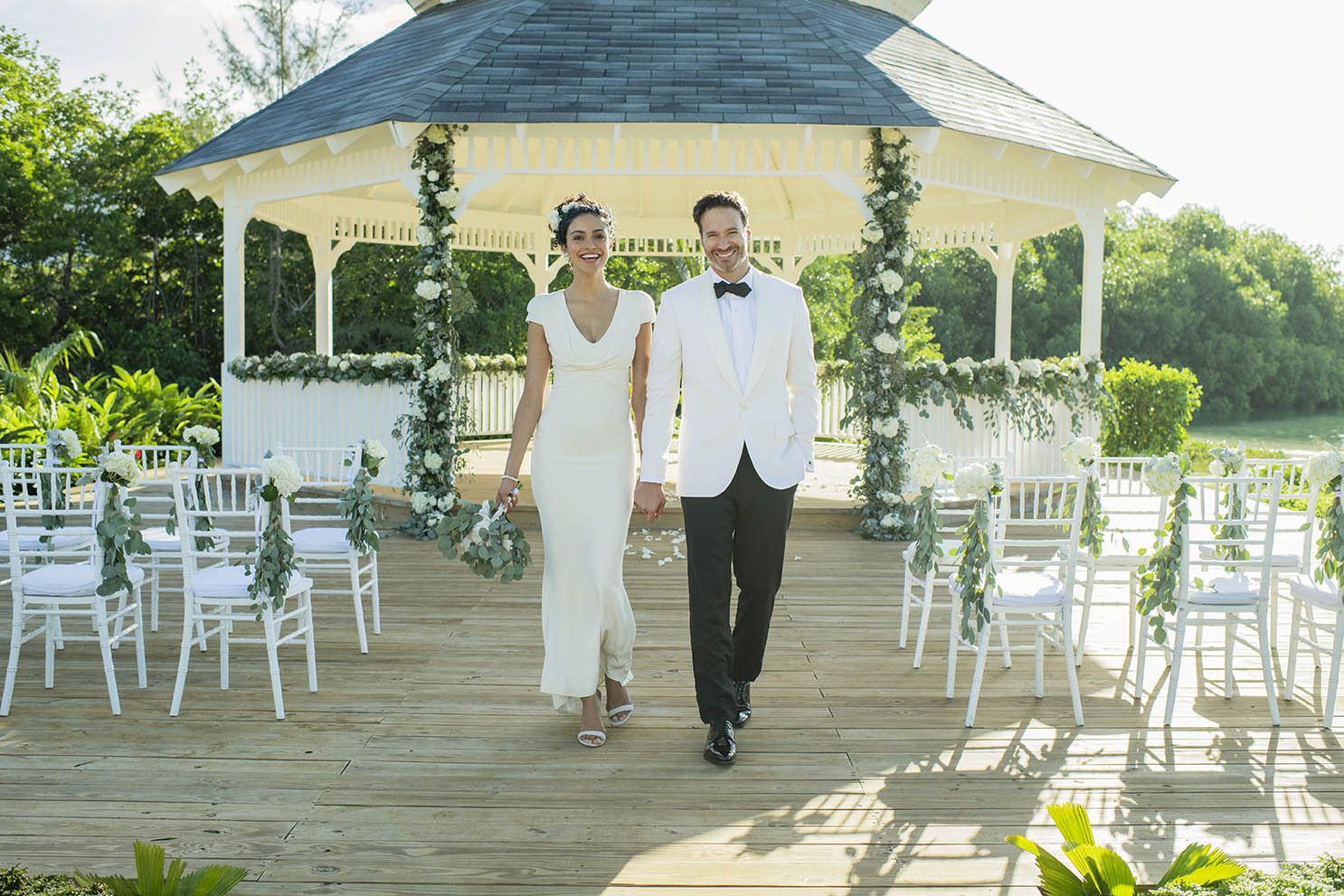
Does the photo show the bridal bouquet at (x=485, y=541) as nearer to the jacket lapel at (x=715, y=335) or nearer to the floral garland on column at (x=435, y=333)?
the jacket lapel at (x=715, y=335)

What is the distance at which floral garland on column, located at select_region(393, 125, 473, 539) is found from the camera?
28.7 feet

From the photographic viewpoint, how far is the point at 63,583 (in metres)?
4.59

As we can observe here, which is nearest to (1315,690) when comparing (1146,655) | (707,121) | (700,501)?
(1146,655)

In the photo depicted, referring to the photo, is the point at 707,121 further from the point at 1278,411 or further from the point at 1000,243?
the point at 1278,411

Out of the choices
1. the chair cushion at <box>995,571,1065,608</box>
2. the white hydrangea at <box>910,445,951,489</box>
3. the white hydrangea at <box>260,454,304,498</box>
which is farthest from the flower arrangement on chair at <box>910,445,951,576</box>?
the white hydrangea at <box>260,454,304,498</box>

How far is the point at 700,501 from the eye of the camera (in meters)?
3.84

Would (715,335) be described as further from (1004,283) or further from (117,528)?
(1004,283)

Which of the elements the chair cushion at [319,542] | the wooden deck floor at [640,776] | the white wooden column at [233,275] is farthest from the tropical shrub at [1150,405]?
the chair cushion at [319,542]

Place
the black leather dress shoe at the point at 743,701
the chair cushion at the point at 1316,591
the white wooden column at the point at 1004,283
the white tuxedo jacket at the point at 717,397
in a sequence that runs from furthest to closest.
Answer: the white wooden column at the point at 1004,283, the chair cushion at the point at 1316,591, the black leather dress shoe at the point at 743,701, the white tuxedo jacket at the point at 717,397

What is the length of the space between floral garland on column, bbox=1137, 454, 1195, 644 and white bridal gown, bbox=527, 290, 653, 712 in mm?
2239

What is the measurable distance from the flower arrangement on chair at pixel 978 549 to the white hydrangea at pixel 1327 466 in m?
1.50

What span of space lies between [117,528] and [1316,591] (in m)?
5.15

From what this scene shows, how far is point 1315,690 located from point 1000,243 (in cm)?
852

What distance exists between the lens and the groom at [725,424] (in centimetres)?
381
